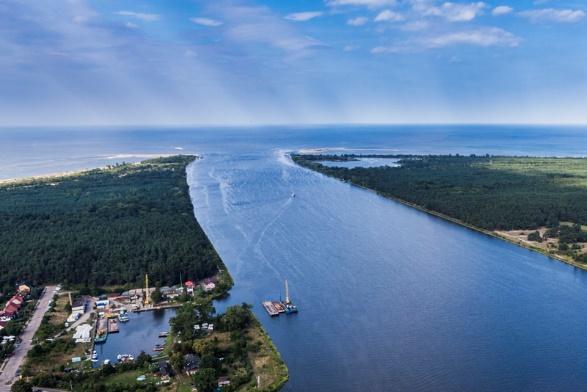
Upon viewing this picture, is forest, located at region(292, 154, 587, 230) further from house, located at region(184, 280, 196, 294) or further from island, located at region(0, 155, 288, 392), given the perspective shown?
house, located at region(184, 280, 196, 294)

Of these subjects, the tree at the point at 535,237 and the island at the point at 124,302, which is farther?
the tree at the point at 535,237

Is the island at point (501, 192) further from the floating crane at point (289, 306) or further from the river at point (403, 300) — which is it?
the floating crane at point (289, 306)

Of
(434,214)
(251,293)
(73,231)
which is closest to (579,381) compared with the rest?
(251,293)

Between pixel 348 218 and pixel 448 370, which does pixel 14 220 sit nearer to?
pixel 348 218

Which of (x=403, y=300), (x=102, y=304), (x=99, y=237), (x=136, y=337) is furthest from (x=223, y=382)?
(x=99, y=237)

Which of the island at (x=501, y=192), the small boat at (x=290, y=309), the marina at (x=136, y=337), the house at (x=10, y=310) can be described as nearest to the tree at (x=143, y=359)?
the marina at (x=136, y=337)

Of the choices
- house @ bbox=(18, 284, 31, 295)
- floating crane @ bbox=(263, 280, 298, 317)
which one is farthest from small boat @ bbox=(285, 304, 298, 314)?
house @ bbox=(18, 284, 31, 295)
